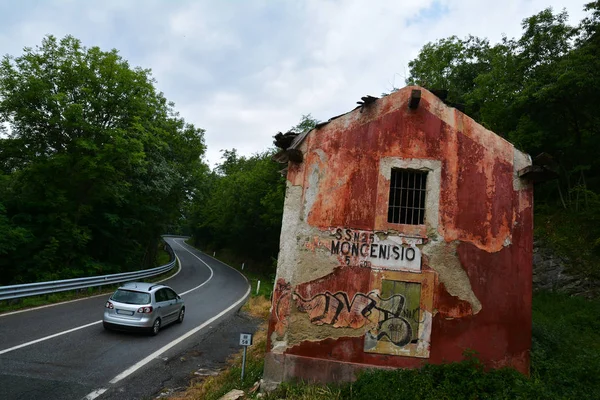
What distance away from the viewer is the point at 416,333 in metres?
7.33

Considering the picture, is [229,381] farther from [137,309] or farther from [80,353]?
[137,309]

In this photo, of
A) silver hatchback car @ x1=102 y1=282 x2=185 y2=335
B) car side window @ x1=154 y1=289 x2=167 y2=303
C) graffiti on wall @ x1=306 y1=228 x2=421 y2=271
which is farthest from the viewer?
car side window @ x1=154 y1=289 x2=167 y2=303

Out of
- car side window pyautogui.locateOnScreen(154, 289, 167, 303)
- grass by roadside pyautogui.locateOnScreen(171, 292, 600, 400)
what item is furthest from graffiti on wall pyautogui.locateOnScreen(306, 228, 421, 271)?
car side window pyautogui.locateOnScreen(154, 289, 167, 303)

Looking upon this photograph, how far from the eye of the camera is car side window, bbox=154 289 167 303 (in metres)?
11.7

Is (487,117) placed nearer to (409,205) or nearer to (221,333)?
(409,205)

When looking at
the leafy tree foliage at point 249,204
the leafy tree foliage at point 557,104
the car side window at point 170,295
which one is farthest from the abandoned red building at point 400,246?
the leafy tree foliage at point 249,204

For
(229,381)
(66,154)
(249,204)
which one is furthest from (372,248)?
(249,204)

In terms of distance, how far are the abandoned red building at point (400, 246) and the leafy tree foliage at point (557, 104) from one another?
9292mm

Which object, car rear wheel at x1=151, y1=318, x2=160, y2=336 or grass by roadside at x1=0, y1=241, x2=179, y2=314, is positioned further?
grass by roadside at x1=0, y1=241, x2=179, y2=314

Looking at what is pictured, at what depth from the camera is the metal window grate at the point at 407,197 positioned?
26.0 ft

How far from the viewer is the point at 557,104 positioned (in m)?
15.8

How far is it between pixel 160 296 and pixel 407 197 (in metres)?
8.70

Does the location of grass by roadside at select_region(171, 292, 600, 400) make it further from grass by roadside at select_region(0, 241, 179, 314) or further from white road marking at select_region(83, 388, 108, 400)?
grass by roadside at select_region(0, 241, 179, 314)

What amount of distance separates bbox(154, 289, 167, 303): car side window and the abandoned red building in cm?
572
